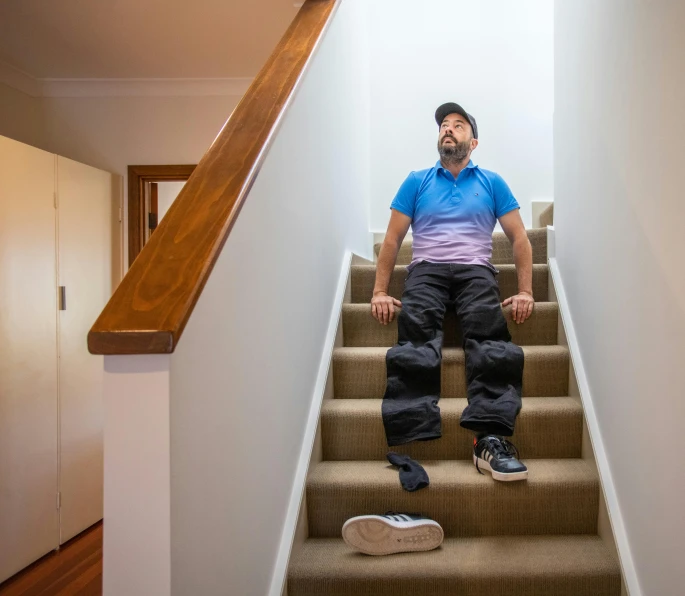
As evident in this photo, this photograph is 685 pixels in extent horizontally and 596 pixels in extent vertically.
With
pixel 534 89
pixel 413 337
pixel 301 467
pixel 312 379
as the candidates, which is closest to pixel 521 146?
pixel 534 89

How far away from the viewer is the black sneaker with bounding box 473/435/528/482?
1735 millimetres

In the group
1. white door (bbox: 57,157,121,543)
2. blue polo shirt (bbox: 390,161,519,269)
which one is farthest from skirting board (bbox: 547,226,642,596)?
white door (bbox: 57,157,121,543)

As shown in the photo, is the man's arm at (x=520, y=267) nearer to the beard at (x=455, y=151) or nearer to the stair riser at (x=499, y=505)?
the beard at (x=455, y=151)

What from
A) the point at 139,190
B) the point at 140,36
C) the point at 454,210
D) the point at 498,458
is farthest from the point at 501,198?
the point at 139,190

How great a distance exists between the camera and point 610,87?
68.6 inches

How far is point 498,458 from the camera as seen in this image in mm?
1780

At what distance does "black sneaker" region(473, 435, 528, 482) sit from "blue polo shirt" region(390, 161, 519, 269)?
2.45ft

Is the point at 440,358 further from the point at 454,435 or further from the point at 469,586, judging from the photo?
the point at 469,586

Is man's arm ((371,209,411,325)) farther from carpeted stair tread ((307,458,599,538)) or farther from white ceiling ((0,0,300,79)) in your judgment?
white ceiling ((0,0,300,79))

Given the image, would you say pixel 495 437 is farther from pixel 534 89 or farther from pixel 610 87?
pixel 534 89

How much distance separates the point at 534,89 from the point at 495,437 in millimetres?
2531

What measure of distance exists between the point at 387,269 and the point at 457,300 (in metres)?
0.28

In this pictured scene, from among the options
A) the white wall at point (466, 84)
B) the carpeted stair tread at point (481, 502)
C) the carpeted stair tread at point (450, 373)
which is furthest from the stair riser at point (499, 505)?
the white wall at point (466, 84)

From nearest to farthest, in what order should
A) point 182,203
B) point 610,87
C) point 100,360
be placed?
point 182,203 < point 610,87 < point 100,360
